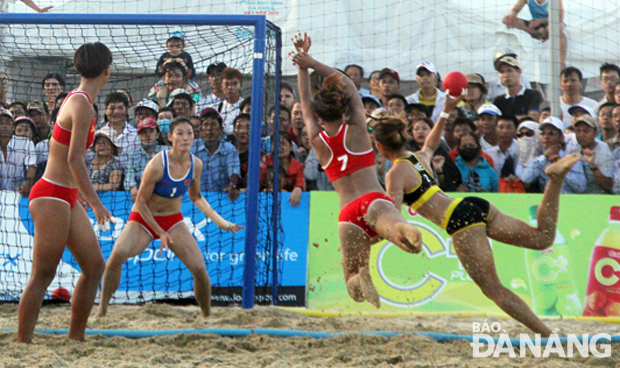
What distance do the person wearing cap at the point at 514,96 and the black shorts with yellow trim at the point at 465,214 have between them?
→ 12.3 ft

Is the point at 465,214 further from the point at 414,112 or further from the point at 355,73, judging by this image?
the point at 355,73

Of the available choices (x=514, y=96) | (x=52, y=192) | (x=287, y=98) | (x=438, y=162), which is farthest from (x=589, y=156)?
(x=52, y=192)

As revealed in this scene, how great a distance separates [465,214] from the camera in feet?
15.7

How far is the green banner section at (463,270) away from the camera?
6.71 metres

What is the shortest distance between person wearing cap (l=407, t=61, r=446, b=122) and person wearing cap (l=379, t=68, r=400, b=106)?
0.27 meters

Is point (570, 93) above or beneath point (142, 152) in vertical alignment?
above

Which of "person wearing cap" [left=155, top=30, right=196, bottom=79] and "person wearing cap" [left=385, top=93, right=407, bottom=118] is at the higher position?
"person wearing cap" [left=155, top=30, right=196, bottom=79]

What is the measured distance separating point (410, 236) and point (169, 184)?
2.68m

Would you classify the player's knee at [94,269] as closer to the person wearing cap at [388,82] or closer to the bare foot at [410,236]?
the bare foot at [410,236]

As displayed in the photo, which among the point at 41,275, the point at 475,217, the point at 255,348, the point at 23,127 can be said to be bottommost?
the point at 255,348

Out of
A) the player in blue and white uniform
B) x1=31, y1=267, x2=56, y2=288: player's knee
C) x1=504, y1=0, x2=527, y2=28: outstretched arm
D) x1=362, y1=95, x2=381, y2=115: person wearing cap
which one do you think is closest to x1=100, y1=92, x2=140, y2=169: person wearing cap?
the player in blue and white uniform

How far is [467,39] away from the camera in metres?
8.91

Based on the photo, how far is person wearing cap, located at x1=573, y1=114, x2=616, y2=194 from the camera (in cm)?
730

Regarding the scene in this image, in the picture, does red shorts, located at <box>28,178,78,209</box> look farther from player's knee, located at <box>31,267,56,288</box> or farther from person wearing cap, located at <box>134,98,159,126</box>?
person wearing cap, located at <box>134,98,159,126</box>
